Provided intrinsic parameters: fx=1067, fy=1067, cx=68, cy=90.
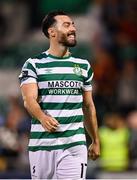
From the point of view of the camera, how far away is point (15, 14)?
811 inches

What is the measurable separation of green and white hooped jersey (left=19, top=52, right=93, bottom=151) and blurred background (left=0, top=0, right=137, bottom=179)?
13.3ft

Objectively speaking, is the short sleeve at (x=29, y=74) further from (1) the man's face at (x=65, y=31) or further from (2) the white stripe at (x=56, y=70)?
(1) the man's face at (x=65, y=31)

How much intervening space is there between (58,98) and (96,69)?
28.0ft

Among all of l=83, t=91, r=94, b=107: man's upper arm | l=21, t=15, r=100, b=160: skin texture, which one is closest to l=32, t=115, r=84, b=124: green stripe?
l=21, t=15, r=100, b=160: skin texture

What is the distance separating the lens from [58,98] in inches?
388

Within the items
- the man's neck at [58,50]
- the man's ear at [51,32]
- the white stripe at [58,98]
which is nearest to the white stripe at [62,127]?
the white stripe at [58,98]

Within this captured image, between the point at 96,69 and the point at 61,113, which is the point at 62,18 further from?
the point at 96,69

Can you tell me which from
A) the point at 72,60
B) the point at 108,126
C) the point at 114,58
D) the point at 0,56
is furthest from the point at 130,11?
the point at 72,60

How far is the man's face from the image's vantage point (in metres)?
10.0

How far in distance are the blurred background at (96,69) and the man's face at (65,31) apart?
4219mm

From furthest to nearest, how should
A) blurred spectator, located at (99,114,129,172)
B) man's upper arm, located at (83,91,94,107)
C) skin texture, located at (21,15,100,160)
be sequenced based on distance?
blurred spectator, located at (99,114,129,172) → man's upper arm, located at (83,91,94,107) → skin texture, located at (21,15,100,160)

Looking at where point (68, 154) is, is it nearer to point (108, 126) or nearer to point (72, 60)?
point (72, 60)

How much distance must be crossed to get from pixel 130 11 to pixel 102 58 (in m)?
1.42

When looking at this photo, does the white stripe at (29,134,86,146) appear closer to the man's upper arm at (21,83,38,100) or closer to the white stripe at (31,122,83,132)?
the white stripe at (31,122,83,132)
